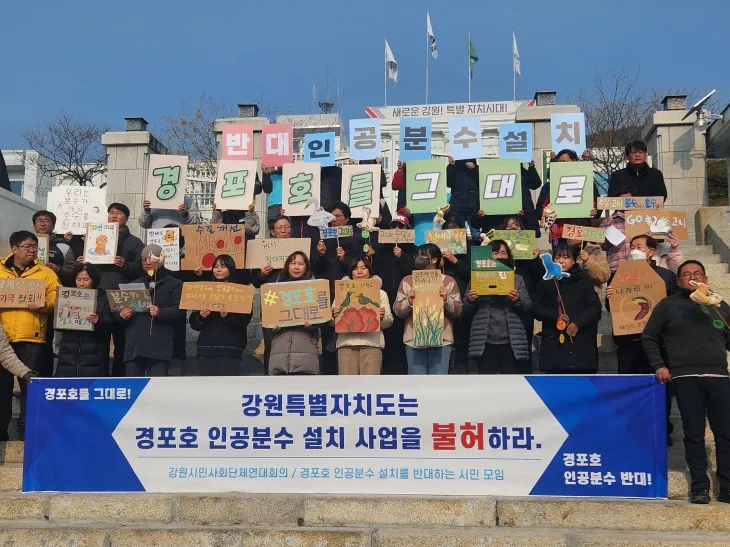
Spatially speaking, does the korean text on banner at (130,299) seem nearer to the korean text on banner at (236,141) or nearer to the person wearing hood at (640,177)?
the korean text on banner at (236,141)

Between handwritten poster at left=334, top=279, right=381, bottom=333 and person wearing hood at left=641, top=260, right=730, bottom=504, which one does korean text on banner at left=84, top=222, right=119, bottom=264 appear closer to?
handwritten poster at left=334, top=279, right=381, bottom=333

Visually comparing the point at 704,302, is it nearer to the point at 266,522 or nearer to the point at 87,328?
the point at 266,522

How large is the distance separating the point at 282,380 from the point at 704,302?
3114 mm

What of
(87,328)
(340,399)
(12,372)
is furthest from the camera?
(87,328)

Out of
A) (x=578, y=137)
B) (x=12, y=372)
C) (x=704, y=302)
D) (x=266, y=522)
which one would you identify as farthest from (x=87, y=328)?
(x=578, y=137)

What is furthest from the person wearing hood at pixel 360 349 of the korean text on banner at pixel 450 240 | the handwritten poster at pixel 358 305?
the korean text on banner at pixel 450 240

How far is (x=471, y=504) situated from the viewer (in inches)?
205

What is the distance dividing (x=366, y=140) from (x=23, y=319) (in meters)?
4.36

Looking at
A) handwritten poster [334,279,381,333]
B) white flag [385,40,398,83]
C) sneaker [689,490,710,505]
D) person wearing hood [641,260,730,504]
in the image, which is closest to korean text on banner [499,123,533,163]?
handwritten poster [334,279,381,333]

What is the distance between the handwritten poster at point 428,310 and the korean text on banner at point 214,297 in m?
1.50

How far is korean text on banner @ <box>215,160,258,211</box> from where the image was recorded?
331 inches

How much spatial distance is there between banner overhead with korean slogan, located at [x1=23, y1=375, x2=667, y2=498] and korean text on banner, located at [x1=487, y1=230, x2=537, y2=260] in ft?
6.50

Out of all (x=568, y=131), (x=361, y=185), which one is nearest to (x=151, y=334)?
(x=361, y=185)

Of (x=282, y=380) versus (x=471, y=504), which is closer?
(x=471, y=504)
